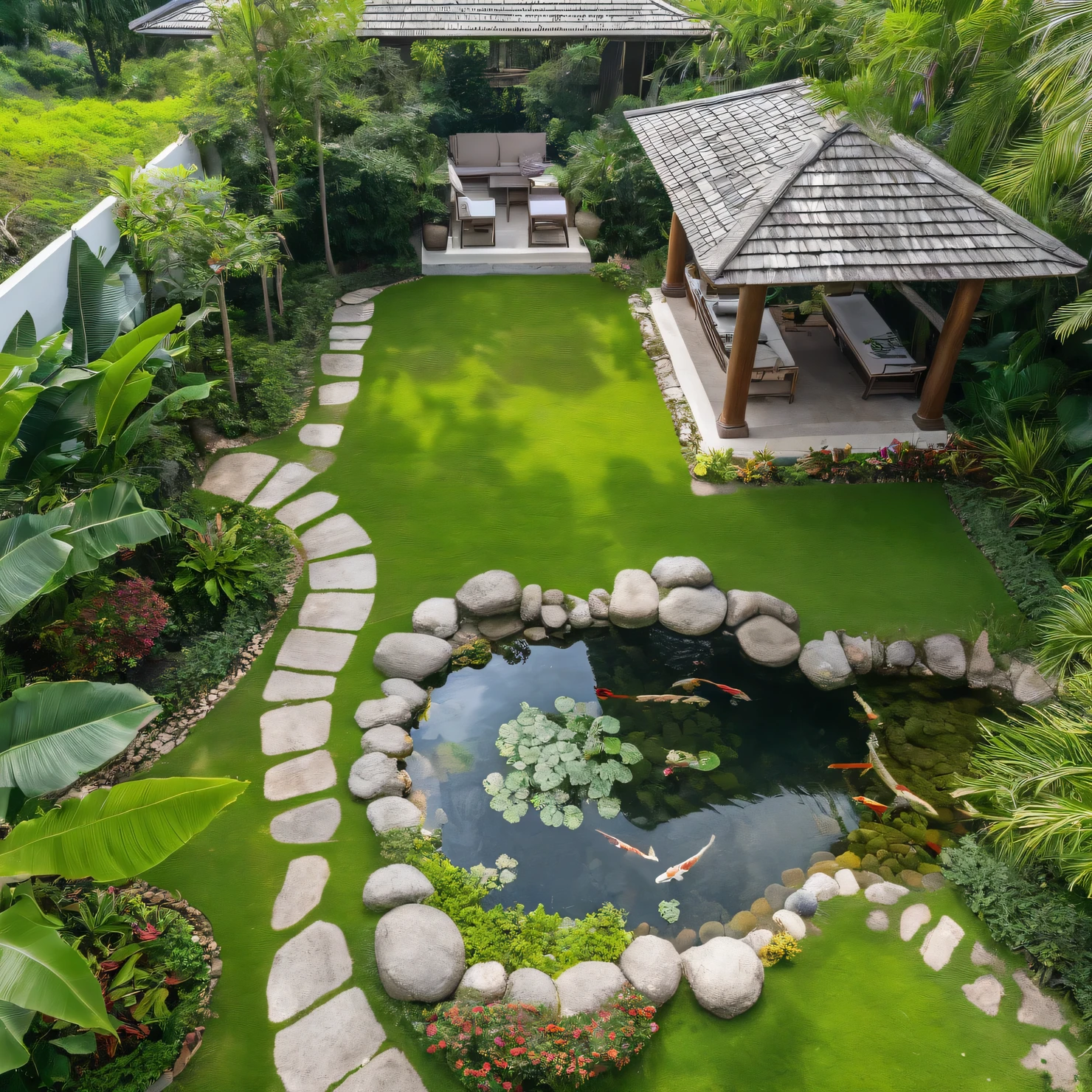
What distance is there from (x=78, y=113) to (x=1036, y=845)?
47.2ft

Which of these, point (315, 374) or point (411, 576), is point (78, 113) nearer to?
point (315, 374)

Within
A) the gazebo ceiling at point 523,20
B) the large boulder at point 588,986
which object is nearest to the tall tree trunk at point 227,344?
the gazebo ceiling at point 523,20

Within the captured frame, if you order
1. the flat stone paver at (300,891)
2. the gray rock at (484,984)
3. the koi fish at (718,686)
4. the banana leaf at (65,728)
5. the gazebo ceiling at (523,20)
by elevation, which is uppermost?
the gazebo ceiling at (523,20)

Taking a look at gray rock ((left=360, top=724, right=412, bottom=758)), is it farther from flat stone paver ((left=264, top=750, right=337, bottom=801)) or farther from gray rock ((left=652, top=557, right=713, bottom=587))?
gray rock ((left=652, top=557, right=713, bottom=587))

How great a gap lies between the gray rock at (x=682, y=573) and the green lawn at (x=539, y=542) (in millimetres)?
286

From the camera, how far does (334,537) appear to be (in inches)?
361

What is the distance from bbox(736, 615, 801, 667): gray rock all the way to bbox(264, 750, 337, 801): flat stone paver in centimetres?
407

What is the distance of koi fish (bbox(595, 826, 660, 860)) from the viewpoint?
670 centimetres

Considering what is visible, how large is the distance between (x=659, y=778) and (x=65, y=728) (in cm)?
460

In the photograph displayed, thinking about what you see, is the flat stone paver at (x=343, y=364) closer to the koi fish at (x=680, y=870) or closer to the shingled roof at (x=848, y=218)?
the shingled roof at (x=848, y=218)

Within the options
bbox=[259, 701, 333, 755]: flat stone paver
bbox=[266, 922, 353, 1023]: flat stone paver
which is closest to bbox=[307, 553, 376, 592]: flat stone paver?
bbox=[259, 701, 333, 755]: flat stone paver

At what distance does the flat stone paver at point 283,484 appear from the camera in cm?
951

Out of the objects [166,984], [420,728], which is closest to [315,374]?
[420,728]

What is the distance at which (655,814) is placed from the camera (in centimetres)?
700
